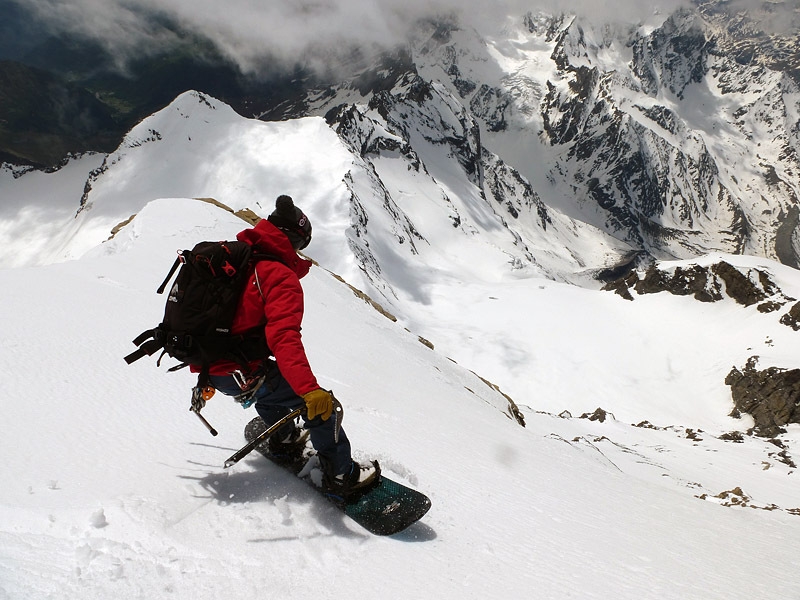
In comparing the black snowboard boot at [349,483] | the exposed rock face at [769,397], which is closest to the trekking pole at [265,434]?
the black snowboard boot at [349,483]

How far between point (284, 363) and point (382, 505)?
1.36 m

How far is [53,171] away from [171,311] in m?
202

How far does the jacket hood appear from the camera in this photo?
330 centimetres

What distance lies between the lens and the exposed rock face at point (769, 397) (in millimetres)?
37219

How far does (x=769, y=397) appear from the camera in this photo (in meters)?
39.2

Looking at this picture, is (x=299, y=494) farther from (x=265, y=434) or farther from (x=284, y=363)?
(x=284, y=363)

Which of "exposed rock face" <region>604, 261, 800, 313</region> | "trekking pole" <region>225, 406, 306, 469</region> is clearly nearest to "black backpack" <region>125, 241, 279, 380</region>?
"trekking pole" <region>225, 406, 306, 469</region>

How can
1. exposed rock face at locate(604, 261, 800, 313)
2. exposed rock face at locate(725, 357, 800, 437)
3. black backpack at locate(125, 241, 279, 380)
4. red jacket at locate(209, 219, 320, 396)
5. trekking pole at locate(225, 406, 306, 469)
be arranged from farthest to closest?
exposed rock face at locate(604, 261, 800, 313) → exposed rock face at locate(725, 357, 800, 437) → trekking pole at locate(225, 406, 306, 469) → black backpack at locate(125, 241, 279, 380) → red jacket at locate(209, 219, 320, 396)

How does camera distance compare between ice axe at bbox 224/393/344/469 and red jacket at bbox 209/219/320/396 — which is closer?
red jacket at bbox 209/219/320/396

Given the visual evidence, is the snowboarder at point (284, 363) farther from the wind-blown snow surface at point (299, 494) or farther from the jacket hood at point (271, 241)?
the wind-blown snow surface at point (299, 494)

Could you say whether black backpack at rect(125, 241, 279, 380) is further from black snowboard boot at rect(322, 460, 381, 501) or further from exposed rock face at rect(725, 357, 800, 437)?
exposed rock face at rect(725, 357, 800, 437)

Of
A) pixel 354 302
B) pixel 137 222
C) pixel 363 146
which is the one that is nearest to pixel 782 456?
pixel 354 302

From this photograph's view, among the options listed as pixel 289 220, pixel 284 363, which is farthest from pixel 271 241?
pixel 284 363

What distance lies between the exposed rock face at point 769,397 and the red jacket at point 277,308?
144 feet
